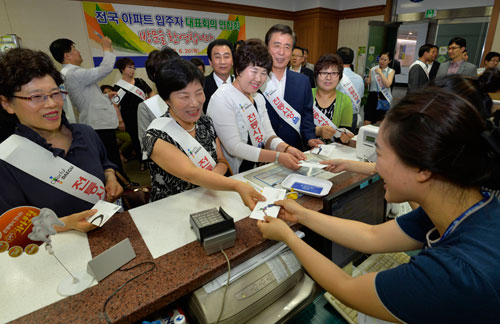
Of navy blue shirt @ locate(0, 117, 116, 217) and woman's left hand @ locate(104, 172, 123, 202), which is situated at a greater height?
navy blue shirt @ locate(0, 117, 116, 217)

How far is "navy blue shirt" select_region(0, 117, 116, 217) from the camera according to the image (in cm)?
105

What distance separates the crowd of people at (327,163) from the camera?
1.87 feet

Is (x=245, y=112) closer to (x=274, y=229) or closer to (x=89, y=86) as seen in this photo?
(x=274, y=229)

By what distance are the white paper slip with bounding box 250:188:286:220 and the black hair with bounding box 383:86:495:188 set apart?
1.87 feet

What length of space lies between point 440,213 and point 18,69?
5.14 ft

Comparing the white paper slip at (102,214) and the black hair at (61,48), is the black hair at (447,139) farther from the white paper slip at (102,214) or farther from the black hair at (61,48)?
the black hair at (61,48)

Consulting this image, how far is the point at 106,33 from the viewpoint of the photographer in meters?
4.61

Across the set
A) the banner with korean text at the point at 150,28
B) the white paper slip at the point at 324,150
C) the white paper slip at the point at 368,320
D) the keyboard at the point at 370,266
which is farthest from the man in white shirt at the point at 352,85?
the banner with korean text at the point at 150,28

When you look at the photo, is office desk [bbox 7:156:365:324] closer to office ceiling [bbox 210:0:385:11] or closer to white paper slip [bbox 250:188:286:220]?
white paper slip [bbox 250:188:286:220]

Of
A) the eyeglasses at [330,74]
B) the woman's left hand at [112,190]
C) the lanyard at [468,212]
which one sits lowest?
the woman's left hand at [112,190]

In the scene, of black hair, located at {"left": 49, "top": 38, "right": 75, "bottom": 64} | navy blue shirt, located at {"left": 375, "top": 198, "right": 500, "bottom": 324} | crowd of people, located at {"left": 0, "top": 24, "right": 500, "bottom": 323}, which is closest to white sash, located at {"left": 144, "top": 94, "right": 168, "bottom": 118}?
crowd of people, located at {"left": 0, "top": 24, "right": 500, "bottom": 323}

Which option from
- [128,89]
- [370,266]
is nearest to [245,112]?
[370,266]

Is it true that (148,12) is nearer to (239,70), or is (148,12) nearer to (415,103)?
(239,70)

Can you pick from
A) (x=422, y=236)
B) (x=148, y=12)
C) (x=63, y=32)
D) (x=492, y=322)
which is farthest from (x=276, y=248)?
(x=148, y=12)
